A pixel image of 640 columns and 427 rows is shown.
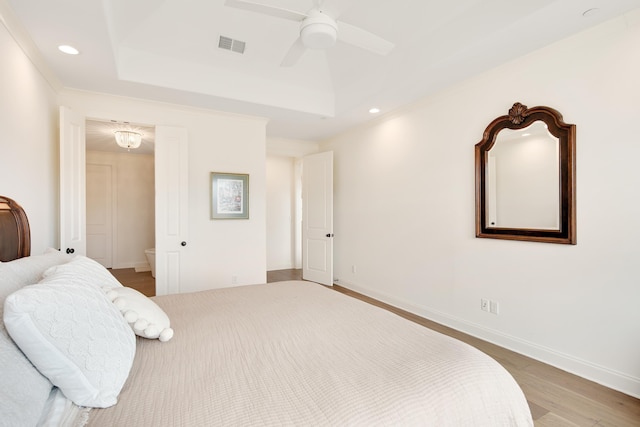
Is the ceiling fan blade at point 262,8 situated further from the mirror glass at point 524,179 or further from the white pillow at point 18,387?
the mirror glass at point 524,179

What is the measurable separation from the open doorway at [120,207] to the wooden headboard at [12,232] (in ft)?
13.1

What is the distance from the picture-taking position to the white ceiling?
209cm

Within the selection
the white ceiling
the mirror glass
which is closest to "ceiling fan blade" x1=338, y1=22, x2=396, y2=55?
the white ceiling

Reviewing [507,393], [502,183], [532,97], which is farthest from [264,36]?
[507,393]

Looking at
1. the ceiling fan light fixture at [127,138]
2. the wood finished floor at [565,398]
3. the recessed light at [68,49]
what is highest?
the recessed light at [68,49]

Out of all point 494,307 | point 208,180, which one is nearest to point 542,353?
point 494,307

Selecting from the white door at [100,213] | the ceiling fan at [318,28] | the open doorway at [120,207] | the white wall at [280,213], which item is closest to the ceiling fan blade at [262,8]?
the ceiling fan at [318,28]

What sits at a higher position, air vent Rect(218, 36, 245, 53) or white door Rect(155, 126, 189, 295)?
air vent Rect(218, 36, 245, 53)

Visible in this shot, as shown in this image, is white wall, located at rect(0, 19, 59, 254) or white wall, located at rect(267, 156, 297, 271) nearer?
white wall, located at rect(0, 19, 59, 254)

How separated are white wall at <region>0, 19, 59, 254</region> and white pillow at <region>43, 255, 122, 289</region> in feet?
4.10

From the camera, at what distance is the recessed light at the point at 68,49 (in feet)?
7.72

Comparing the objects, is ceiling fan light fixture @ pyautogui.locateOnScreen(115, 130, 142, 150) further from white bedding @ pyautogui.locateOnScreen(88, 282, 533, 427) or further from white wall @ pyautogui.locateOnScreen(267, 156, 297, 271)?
white bedding @ pyautogui.locateOnScreen(88, 282, 533, 427)

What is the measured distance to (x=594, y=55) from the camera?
2158 millimetres

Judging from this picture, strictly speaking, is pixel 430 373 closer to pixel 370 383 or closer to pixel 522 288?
pixel 370 383
